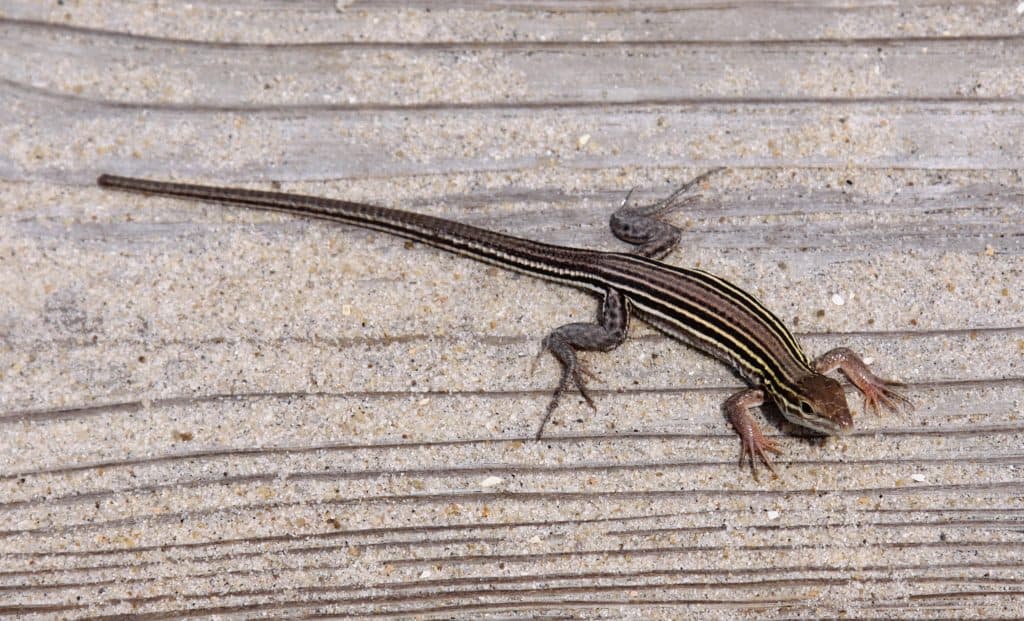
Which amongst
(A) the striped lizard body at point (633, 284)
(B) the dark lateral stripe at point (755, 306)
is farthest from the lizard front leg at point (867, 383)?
(B) the dark lateral stripe at point (755, 306)

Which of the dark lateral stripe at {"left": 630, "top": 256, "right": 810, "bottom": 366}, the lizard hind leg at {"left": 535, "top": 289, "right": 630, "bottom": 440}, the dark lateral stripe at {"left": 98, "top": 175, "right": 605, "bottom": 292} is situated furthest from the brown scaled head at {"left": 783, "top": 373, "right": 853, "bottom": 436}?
the dark lateral stripe at {"left": 98, "top": 175, "right": 605, "bottom": 292}

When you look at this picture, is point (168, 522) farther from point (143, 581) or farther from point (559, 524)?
point (559, 524)

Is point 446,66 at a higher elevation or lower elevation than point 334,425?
higher

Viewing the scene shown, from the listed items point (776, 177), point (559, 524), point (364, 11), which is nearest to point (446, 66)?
point (364, 11)

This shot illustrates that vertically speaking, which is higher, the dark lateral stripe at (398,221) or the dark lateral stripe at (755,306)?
the dark lateral stripe at (398,221)

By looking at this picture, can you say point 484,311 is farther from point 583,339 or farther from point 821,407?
point 821,407

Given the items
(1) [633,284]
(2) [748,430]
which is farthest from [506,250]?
(2) [748,430]

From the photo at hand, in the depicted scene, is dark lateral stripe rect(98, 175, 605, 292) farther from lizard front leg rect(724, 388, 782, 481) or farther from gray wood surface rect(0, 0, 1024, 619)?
lizard front leg rect(724, 388, 782, 481)

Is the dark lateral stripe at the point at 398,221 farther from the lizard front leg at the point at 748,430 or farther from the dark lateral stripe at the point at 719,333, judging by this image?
the lizard front leg at the point at 748,430
